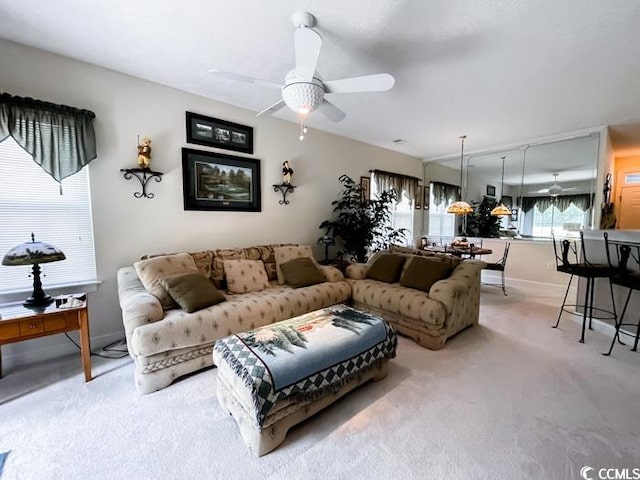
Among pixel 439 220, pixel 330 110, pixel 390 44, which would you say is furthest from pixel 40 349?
pixel 439 220

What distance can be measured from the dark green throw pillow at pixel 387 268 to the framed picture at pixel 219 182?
176 cm

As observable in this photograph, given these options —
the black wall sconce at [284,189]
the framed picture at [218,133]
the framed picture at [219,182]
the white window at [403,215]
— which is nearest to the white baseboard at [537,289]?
the white window at [403,215]

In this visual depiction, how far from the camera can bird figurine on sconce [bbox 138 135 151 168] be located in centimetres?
276

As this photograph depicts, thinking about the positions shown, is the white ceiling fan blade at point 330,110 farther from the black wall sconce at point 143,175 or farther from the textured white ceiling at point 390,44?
the black wall sconce at point 143,175

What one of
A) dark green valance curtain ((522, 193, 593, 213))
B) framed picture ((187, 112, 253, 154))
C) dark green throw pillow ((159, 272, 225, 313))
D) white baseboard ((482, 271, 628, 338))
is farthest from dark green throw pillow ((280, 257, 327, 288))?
dark green valance curtain ((522, 193, 593, 213))

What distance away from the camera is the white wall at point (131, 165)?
2.41 metres

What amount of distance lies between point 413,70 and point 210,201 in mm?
2564

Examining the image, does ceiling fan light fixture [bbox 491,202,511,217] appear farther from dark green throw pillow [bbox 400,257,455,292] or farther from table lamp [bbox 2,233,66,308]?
table lamp [bbox 2,233,66,308]

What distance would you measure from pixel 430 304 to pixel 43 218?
3.62 meters

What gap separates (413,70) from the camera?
255 cm

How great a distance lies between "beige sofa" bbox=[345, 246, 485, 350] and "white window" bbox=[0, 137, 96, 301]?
2840mm

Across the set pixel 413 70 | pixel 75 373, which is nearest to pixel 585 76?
pixel 413 70

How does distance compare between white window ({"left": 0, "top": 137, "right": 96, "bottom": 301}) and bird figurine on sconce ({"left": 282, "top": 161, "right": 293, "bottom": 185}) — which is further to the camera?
bird figurine on sconce ({"left": 282, "top": 161, "right": 293, "bottom": 185})

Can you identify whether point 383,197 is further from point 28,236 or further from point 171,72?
point 28,236
